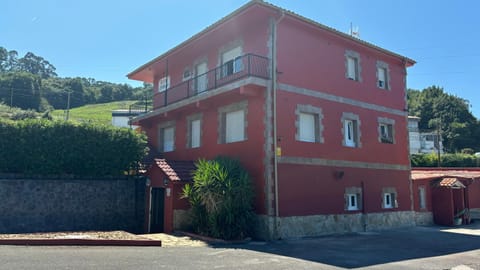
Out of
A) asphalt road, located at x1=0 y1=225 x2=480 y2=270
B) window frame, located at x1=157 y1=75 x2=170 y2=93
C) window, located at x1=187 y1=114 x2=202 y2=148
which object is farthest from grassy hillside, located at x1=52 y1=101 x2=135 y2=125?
asphalt road, located at x1=0 y1=225 x2=480 y2=270

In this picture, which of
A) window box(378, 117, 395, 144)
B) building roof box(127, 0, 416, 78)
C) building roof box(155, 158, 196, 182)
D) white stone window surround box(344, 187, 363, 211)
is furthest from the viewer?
window box(378, 117, 395, 144)

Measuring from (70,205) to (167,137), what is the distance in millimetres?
6278

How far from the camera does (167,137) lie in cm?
1941

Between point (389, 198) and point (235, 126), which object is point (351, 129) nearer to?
point (389, 198)

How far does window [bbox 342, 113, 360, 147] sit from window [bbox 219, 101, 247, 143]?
14.0 ft

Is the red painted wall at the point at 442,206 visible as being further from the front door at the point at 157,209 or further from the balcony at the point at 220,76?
the front door at the point at 157,209

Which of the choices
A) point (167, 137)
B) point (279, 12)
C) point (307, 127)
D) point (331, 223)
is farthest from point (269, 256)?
point (167, 137)

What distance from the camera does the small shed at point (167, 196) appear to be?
1369cm

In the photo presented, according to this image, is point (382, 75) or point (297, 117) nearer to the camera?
point (297, 117)

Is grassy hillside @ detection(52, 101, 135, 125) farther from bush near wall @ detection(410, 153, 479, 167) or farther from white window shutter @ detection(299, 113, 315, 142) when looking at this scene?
white window shutter @ detection(299, 113, 315, 142)

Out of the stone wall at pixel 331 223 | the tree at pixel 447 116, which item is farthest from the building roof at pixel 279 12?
the tree at pixel 447 116

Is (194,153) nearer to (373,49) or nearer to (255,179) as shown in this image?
(255,179)

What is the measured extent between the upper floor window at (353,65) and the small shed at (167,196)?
25.0 feet

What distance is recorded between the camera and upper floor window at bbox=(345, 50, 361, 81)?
16.3m
